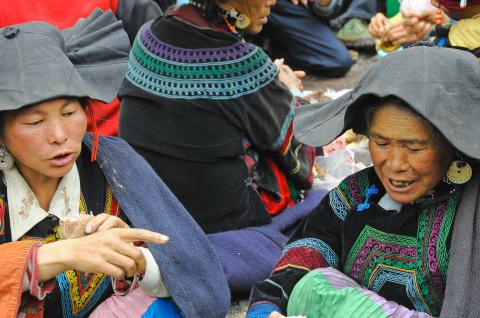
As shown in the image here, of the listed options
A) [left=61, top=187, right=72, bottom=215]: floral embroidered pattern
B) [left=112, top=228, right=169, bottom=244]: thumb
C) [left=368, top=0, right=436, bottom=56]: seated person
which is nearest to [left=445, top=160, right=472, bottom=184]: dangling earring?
[left=112, top=228, right=169, bottom=244]: thumb

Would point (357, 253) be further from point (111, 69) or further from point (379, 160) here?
point (111, 69)

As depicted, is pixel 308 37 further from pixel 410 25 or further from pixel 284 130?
pixel 284 130

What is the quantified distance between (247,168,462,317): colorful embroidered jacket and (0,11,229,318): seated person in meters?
0.35

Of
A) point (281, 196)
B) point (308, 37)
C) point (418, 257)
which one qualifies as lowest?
point (308, 37)

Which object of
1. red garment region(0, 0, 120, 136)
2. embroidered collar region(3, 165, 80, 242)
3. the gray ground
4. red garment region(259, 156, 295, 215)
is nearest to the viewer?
embroidered collar region(3, 165, 80, 242)

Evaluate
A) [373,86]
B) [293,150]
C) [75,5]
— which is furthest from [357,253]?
[75,5]

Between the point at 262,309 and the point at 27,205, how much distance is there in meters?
0.82

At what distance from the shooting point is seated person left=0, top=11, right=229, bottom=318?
94.6 inches

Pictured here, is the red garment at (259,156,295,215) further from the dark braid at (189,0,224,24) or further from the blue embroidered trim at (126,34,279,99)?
the dark braid at (189,0,224,24)

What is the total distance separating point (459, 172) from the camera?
2400 millimetres

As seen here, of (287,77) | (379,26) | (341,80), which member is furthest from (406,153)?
(341,80)

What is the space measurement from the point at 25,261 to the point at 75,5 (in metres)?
2.34

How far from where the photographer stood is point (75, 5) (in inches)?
175

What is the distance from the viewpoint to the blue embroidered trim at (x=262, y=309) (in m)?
2.49
